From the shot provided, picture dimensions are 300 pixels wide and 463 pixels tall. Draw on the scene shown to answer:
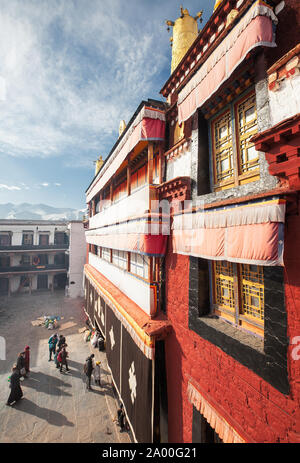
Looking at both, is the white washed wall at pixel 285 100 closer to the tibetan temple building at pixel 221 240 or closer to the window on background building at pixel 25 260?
the tibetan temple building at pixel 221 240

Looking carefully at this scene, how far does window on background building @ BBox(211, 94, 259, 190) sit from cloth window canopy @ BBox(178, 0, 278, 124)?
1.86ft

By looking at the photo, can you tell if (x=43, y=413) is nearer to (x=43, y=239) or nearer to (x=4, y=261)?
(x=4, y=261)

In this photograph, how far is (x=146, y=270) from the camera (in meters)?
6.83

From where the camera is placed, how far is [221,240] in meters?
3.55

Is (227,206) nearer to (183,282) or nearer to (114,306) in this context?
(183,282)

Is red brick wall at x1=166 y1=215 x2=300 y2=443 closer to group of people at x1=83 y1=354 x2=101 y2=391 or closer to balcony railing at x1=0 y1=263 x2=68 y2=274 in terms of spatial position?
group of people at x1=83 y1=354 x2=101 y2=391

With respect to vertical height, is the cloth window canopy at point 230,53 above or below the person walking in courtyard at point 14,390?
above

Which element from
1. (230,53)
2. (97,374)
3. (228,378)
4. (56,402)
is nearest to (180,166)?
(230,53)

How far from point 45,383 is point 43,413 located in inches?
78.5

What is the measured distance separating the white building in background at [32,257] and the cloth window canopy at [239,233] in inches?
923

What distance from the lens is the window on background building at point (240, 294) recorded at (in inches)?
133

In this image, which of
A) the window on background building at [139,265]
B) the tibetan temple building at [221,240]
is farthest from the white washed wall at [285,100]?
the window on background building at [139,265]

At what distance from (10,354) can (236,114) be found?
16.2 metres

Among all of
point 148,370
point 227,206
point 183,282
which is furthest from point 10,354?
point 227,206
